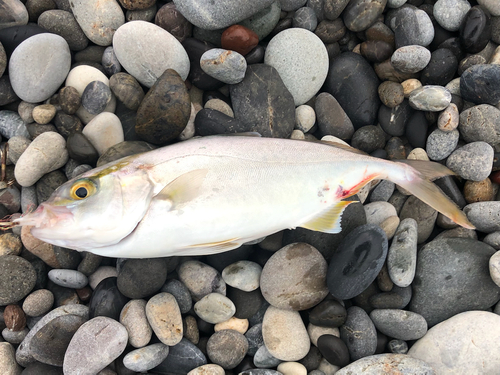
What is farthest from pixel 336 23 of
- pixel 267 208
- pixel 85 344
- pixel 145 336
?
pixel 85 344

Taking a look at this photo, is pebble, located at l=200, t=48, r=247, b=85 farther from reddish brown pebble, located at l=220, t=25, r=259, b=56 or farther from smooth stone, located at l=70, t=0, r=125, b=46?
smooth stone, located at l=70, t=0, r=125, b=46

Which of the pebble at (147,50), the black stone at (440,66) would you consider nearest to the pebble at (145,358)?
the pebble at (147,50)

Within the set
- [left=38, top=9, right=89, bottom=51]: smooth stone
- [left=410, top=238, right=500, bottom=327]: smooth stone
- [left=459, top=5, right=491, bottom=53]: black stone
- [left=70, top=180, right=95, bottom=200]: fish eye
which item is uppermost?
[left=459, top=5, right=491, bottom=53]: black stone

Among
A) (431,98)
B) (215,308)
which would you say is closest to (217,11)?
(431,98)

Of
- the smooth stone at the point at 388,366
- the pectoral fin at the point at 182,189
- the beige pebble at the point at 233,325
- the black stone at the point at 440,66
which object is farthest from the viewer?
the black stone at the point at 440,66

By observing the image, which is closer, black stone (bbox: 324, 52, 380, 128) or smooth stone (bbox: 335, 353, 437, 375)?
smooth stone (bbox: 335, 353, 437, 375)

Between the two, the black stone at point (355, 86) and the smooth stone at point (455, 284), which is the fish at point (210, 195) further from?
the black stone at point (355, 86)

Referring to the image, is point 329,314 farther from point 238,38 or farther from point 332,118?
point 238,38

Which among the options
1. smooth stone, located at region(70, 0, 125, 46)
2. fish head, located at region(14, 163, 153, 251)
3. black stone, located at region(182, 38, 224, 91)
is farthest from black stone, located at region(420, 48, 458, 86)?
smooth stone, located at region(70, 0, 125, 46)
